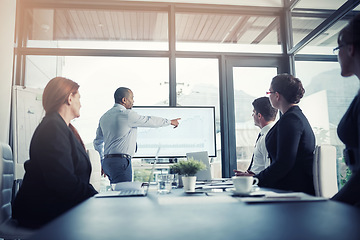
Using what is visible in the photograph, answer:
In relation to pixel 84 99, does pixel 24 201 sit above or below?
below

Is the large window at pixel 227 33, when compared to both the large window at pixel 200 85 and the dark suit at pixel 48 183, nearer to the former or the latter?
the large window at pixel 200 85

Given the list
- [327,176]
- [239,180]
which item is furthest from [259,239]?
[327,176]

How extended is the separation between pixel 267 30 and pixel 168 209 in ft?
14.5

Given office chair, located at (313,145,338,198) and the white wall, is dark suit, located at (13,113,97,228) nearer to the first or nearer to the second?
office chair, located at (313,145,338,198)

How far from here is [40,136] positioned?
1794 mm

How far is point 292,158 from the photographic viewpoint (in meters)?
2.01

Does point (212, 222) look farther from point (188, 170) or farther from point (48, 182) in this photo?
point (48, 182)

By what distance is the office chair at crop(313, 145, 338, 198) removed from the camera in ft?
6.89

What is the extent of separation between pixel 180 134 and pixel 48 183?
9.23 ft

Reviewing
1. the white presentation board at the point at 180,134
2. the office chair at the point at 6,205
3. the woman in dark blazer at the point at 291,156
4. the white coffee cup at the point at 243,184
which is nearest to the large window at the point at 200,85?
the white presentation board at the point at 180,134

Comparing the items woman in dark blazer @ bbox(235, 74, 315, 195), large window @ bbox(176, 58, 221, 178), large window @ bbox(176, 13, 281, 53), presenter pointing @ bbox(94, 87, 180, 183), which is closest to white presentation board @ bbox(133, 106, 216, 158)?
large window @ bbox(176, 58, 221, 178)

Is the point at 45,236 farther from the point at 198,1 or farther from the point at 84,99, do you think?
the point at 198,1

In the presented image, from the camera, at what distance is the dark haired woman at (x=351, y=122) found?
138 cm

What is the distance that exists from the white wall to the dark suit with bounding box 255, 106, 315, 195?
3.35m
